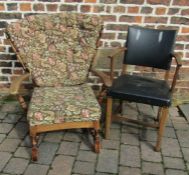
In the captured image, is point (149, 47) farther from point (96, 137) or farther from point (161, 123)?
point (96, 137)

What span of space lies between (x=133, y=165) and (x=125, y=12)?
166 cm

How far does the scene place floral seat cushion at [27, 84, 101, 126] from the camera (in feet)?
8.13

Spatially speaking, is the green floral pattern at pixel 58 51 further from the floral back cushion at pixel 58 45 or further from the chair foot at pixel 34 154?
the chair foot at pixel 34 154

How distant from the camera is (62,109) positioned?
253cm

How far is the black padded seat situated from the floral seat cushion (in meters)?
0.24

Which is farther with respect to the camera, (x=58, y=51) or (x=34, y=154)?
(x=58, y=51)

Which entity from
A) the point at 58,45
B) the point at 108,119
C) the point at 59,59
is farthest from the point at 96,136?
the point at 58,45

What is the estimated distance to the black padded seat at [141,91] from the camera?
8.45 ft

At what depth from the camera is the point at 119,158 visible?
2682mm

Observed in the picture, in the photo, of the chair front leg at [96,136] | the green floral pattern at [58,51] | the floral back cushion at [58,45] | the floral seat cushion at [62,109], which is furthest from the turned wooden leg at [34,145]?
the floral back cushion at [58,45]

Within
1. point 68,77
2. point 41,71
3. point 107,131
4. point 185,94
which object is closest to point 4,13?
point 41,71

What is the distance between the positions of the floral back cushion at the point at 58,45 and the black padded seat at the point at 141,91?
0.48 meters

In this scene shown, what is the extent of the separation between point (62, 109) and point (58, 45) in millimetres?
801

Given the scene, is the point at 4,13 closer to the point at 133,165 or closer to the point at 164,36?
the point at 164,36
